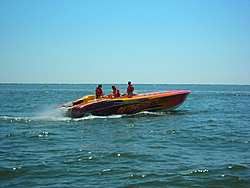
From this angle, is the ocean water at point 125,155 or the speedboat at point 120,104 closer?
the ocean water at point 125,155

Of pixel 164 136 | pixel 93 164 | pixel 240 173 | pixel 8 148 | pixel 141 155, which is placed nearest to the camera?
pixel 240 173

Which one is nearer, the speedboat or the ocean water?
the ocean water

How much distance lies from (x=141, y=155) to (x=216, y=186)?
238cm

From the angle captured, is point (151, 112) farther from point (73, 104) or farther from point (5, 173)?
point (5, 173)

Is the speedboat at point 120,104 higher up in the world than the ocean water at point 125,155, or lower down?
higher up

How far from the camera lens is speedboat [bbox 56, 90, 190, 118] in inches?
538

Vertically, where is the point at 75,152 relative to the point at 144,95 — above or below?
below

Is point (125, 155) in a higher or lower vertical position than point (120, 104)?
lower

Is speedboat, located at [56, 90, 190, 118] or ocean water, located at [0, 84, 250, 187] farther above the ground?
speedboat, located at [56, 90, 190, 118]

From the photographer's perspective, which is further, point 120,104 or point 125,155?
point 120,104

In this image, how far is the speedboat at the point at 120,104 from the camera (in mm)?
13672

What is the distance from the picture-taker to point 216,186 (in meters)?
5.16

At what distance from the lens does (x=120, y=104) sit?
46.5 ft

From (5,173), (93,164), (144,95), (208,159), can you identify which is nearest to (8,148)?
(5,173)
